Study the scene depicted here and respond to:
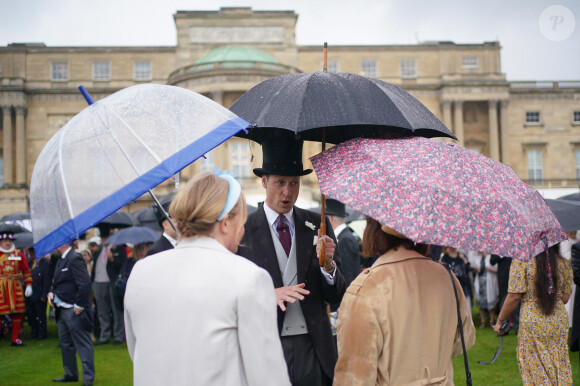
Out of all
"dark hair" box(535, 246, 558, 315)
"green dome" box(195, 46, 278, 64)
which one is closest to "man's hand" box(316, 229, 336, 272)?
"dark hair" box(535, 246, 558, 315)

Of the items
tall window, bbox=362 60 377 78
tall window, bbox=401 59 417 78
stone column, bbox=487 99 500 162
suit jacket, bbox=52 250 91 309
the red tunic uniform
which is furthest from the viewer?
tall window, bbox=401 59 417 78

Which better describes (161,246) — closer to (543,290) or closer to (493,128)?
(543,290)

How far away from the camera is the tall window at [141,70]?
177ft

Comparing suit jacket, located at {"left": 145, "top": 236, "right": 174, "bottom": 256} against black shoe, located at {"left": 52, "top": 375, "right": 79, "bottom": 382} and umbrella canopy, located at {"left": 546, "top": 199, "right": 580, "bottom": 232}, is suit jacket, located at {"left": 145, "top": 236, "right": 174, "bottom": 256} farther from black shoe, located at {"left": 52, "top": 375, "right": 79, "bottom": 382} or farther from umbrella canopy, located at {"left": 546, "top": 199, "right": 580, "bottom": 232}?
umbrella canopy, located at {"left": 546, "top": 199, "right": 580, "bottom": 232}

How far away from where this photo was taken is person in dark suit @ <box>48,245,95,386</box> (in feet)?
28.6

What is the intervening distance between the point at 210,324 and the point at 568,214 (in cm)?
668

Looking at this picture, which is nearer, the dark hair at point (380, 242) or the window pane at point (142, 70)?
the dark hair at point (380, 242)

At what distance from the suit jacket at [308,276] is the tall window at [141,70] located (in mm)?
52383

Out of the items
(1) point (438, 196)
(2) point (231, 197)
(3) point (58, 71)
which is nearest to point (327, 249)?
(1) point (438, 196)

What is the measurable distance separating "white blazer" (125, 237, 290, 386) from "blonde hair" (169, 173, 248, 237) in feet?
0.34

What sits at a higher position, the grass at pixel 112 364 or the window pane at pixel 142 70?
the window pane at pixel 142 70

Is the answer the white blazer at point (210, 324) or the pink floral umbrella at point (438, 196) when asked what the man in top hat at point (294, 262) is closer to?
the pink floral umbrella at point (438, 196)

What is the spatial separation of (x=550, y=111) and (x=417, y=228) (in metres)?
56.7

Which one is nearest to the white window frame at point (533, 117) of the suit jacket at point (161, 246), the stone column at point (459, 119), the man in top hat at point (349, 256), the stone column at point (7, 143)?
the stone column at point (459, 119)
